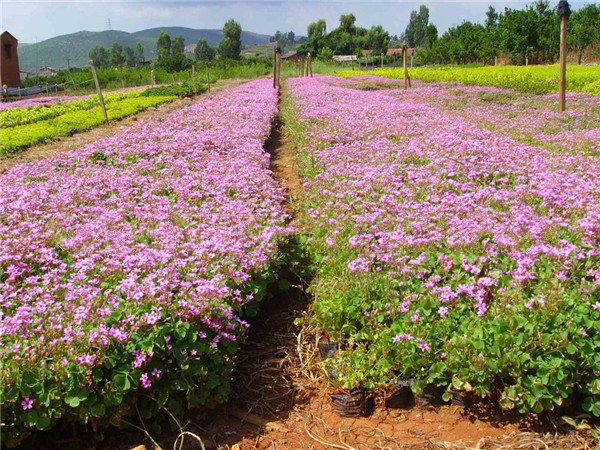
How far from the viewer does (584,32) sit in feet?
163

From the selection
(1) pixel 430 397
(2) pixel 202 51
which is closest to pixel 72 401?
(1) pixel 430 397

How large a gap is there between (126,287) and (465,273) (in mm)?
2837

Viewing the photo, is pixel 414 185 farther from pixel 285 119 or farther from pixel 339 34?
pixel 339 34

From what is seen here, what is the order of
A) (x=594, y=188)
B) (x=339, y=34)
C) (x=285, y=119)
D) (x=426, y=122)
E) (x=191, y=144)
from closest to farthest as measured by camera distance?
(x=594, y=188) < (x=191, y=144) < (x=426, y=122) < (x=285, y=119) < (x=339, y=34)

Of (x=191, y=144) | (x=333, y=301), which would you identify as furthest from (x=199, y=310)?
(x=191, y=144)

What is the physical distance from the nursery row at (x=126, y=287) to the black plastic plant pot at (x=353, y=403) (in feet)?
2.97

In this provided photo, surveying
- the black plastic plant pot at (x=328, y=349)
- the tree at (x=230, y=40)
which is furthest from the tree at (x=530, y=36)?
the tree at (x=230, y=40)

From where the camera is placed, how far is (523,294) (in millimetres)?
Answer: 4301

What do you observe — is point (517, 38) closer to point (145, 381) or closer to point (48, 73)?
point (145, 381)

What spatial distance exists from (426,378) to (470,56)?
222 ft

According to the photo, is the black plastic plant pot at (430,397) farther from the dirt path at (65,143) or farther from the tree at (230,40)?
the tree at (230,40)

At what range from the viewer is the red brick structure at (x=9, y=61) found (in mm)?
53053

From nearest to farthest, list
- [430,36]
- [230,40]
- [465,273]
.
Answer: [465,273]
[430,36]
[230,40]

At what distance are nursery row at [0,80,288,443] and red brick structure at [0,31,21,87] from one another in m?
52.1
